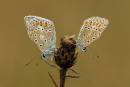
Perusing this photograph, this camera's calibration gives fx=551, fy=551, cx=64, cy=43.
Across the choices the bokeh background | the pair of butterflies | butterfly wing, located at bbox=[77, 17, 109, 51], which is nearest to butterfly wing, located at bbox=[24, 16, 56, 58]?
the pair of butterflies

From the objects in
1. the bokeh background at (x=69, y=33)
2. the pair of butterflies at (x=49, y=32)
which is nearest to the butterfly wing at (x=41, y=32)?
the pair of butterflies at (x=49, y=32)

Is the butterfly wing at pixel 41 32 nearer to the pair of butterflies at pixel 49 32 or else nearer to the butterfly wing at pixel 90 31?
the pair of butterflies at pixel 49 32

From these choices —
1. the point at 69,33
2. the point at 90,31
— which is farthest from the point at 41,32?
the point at 69,33

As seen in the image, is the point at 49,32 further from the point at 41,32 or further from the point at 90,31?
the point at 90,31

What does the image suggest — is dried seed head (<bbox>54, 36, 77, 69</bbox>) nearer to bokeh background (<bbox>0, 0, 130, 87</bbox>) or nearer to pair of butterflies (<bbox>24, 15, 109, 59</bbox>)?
pair of butterflies (<bbox>24, 15, 109, 59</bbox>)

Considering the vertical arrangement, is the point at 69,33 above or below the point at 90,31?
below

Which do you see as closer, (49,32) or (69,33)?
(49,32)
